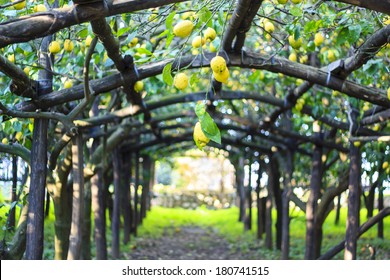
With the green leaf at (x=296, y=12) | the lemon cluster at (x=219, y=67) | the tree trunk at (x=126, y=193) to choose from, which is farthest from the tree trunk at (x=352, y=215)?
the tree trunk at (x=126, y=193)

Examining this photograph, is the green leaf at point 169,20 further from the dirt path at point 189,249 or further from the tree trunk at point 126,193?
the tree trunk at point 126,193

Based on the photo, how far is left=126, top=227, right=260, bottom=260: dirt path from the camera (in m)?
9.78

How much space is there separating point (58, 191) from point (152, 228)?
394 inches

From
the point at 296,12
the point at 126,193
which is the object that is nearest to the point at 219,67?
the point at 296,12

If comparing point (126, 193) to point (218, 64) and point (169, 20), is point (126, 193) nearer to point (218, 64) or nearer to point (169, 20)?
point (169, 20)

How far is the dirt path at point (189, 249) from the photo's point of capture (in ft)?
32.1

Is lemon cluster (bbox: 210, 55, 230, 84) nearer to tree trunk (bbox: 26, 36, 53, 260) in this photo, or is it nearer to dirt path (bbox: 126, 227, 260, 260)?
tree trunk (bbox: 26, 36, 53, 260)

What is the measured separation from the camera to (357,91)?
4.41m

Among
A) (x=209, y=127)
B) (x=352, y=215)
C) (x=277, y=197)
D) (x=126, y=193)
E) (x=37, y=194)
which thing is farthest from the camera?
(x=126, y=193)

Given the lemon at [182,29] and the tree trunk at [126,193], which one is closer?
the lemon at [182,29]

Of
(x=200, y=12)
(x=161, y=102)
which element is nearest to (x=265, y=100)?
(x=161, y=102)

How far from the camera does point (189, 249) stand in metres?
11.2

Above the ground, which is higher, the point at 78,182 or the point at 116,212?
the point at 78,182
